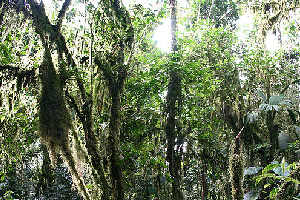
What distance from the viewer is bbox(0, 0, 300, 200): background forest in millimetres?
3666

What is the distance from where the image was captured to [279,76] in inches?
245

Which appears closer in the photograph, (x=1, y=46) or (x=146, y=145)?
(x=1, y=46)

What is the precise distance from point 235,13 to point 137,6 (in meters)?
6.74

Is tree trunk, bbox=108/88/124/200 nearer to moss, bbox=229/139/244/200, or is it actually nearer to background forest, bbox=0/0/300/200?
background forest, bbox=0/0/300/200

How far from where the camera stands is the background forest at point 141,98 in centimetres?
367

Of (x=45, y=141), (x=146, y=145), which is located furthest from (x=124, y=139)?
(x=45, y=141)

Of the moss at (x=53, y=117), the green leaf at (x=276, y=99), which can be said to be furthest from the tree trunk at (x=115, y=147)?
the green leaf at (x=276, y=99)

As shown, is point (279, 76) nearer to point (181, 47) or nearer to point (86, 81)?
point (181, 47)

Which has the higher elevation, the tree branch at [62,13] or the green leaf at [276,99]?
the tree branch at [62,13]

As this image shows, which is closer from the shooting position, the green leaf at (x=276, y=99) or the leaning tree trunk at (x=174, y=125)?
the green leaf at (x=276, y=99)

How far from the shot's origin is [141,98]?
5.30 metres

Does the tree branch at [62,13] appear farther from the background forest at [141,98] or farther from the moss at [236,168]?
the moss at [236,168]

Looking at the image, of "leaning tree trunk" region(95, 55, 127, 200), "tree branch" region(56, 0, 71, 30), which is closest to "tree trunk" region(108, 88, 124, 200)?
"leaning tree trunk" region(95, 55, 127, 200)

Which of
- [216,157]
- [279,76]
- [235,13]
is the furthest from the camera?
[235,13]
